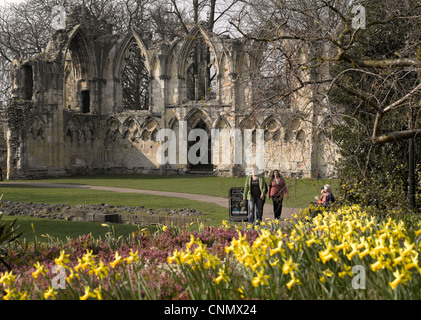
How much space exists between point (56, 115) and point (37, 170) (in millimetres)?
3444

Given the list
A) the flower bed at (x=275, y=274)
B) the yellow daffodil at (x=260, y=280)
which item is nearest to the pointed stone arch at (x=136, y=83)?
the flower bed at (x=275, y=274)

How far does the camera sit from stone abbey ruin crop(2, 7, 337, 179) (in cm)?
2756

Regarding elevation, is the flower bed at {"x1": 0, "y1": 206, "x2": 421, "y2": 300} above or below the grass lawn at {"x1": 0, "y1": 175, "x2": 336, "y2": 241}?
above

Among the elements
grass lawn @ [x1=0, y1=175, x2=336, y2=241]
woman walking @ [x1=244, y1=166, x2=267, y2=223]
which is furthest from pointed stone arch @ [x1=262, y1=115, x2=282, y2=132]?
woman walking @ [x1=244, y1=166, x2=267, y2=223]

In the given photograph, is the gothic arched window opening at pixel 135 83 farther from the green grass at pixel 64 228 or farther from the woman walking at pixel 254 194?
the woman walking at pixel 254 194

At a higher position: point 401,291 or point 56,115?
point 56,115

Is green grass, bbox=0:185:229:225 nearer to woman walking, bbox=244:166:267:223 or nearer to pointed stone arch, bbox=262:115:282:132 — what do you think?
woman walking, bbox=244:166:267:223

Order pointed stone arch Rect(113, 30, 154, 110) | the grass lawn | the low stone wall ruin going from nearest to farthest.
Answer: the grass lawn < the low stone wall ruin < pointed stone arch Rect(113, 30, 154, 110)

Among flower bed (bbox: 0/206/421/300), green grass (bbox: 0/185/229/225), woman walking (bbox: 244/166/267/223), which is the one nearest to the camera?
flower bed (bbox: 0/206/421/300)

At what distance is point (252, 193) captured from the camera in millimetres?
11664

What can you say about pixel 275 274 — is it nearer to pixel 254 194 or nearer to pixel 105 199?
pixel 254 194

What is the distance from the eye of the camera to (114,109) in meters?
32.2
